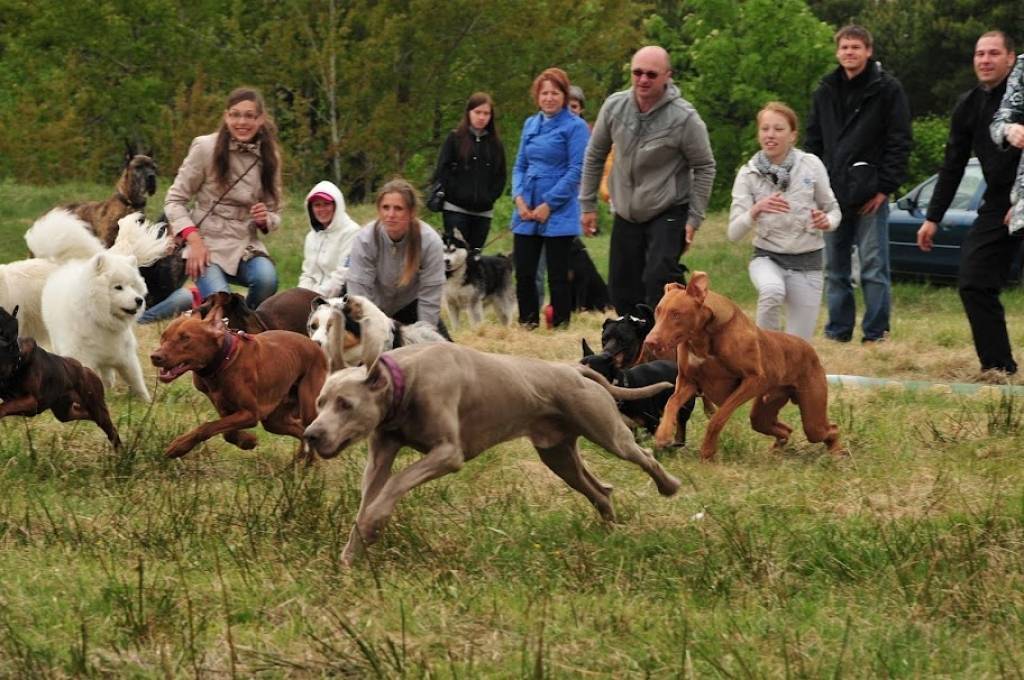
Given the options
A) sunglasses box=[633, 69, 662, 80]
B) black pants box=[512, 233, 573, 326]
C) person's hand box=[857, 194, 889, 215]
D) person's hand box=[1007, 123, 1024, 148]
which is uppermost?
sunglasses box=[633, 69, 662, 80]

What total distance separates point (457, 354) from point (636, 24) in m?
37.6

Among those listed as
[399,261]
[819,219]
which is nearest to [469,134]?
[399,261]

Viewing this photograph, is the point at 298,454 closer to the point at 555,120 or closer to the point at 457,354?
the point at 457,354

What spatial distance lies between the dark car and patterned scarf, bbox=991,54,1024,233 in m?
9.27

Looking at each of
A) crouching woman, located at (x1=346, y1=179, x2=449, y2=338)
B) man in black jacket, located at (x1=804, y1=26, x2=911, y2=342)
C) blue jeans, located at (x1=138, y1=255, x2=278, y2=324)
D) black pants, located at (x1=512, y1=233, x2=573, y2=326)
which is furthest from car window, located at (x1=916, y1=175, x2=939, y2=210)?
blue jeans, located at (x1=138, y1=255, x2=278, y2=324)

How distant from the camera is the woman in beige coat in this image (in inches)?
409

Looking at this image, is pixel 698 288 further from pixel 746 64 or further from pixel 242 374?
pixel 746 64

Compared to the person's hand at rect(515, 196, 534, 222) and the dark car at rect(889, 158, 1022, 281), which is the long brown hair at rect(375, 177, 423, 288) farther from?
the dark car at rect(889, 158, 1022, 281)

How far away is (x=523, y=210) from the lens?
42.8ft

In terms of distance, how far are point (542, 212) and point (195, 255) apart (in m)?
3.62

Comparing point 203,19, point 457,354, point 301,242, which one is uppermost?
point 203,19

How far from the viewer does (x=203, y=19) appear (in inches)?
1241

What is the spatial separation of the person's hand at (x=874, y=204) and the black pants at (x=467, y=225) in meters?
3.81

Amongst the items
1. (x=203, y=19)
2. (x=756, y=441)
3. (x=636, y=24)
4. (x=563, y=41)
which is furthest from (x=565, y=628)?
(x=636, y=24)
